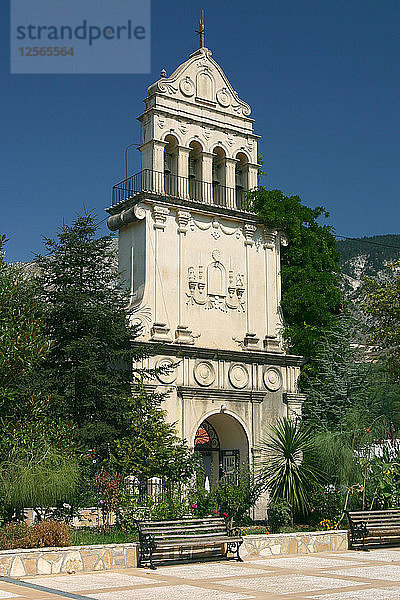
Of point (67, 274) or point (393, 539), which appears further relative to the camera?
point (67, 274)

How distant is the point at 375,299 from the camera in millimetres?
29344

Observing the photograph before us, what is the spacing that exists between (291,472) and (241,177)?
14.6 m

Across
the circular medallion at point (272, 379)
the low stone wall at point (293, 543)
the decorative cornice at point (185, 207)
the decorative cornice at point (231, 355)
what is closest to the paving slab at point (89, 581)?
the low stone wall at point (293, 543)

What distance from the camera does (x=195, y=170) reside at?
100ft

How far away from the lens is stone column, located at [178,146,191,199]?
95.2 feet

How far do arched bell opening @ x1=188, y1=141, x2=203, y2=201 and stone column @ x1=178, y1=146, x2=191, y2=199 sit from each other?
46cm

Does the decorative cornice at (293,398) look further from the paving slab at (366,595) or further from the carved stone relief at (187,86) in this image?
the paving slab at (366,595)

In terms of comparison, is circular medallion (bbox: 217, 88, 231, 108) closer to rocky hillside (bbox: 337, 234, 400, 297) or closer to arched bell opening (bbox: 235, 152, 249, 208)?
arched bell opening (bbox: 235, 152, 249, 208)

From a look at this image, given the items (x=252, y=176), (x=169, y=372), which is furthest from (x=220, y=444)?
(x=252, y=176)

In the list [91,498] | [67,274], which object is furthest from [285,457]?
[67,274]

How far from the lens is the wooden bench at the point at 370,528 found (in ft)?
58.6

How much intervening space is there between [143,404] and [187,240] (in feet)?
26.5

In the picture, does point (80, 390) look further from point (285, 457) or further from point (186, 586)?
point (186, 586)

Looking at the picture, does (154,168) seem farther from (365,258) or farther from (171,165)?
(365,258)
